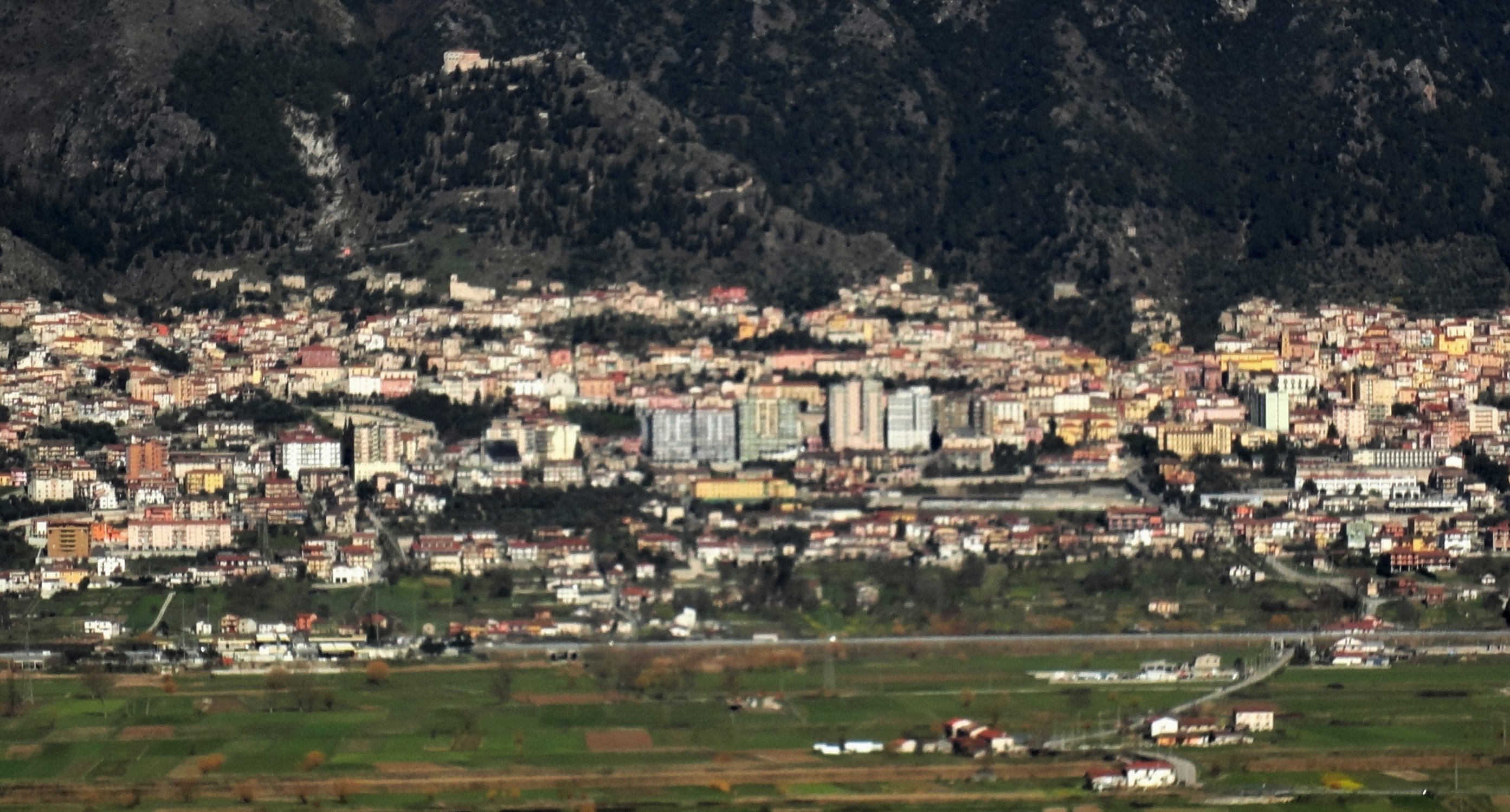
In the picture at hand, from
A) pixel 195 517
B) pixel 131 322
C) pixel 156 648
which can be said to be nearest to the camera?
pixel 156 648

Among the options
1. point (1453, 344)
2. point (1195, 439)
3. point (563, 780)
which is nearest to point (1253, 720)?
point (563, 780)

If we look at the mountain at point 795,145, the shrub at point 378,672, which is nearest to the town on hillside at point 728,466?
the shrub at point 378,672

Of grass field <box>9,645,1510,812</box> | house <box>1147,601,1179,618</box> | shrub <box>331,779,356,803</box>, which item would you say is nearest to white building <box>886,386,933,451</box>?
house <box>1147,601,1179,618</box>

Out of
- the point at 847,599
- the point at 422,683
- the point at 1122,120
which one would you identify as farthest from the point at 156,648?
the point at 1122,120

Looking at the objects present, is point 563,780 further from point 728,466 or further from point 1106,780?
point 728,466

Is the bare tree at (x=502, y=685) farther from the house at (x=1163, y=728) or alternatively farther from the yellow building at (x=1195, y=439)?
the yellow building at (x=1195, y=439)

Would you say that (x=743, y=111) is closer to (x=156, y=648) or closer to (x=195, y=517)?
(x=195, y=517)
